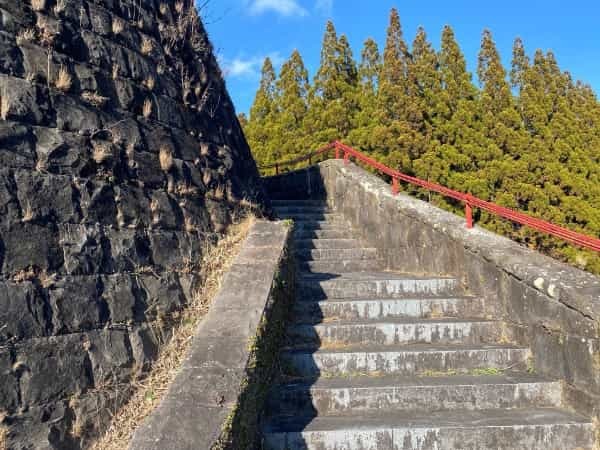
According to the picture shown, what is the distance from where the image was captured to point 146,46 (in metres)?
4.75

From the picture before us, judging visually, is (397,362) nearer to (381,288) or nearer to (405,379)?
(405,379)

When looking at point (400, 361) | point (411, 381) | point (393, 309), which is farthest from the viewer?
point (393, 309)

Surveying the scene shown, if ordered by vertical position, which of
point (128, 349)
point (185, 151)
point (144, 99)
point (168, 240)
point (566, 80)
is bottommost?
point (128, 349)

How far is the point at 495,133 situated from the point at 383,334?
12.3m

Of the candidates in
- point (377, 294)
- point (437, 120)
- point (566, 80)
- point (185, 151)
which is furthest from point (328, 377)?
point (566, 80)

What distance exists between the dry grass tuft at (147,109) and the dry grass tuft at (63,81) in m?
0.85

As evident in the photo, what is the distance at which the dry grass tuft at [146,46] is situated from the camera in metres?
4.70

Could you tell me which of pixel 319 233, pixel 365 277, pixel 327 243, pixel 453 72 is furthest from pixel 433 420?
pixel 453 72

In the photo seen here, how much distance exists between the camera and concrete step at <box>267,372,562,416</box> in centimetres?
381

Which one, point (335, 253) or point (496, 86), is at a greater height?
point (496, 86)

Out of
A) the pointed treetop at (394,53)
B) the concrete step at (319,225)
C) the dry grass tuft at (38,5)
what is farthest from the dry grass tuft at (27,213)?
the pointed treetop at (394,53)

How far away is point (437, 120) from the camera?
605 inches

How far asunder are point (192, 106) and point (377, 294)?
2.77 metres

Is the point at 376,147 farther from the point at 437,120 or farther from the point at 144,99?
the point at 144,99
